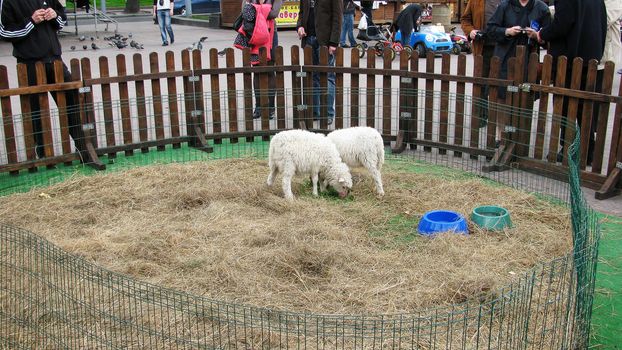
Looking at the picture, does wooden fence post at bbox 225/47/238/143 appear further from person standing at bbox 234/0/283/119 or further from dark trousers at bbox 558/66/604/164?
dark trousers at bbox 558/66/604/164

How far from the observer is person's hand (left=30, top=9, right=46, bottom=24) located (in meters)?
9.08

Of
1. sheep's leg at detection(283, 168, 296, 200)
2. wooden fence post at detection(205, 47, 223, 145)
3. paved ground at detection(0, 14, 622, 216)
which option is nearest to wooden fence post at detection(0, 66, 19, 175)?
wooden fence post at detection(205, 47, 223, 145)

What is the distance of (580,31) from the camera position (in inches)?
345

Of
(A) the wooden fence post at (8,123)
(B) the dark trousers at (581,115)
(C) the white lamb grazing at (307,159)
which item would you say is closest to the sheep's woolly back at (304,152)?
(C) the white lamb grazing at (307,159)

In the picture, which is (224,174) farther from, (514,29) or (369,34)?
(369,34)

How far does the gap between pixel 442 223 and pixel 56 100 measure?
5.40 meters

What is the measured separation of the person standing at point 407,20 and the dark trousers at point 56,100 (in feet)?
39.5

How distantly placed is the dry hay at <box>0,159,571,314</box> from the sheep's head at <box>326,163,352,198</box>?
0.17m

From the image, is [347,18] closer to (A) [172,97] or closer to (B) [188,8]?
(A) [172,97]

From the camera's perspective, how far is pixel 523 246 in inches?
249

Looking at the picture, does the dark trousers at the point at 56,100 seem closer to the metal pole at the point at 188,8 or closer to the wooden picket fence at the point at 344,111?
the wooden picket fence at the point at 344,111

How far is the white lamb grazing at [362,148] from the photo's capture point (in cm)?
768

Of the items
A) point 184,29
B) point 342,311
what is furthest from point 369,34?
point 342,311

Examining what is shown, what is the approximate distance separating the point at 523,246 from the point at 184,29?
991 inches
